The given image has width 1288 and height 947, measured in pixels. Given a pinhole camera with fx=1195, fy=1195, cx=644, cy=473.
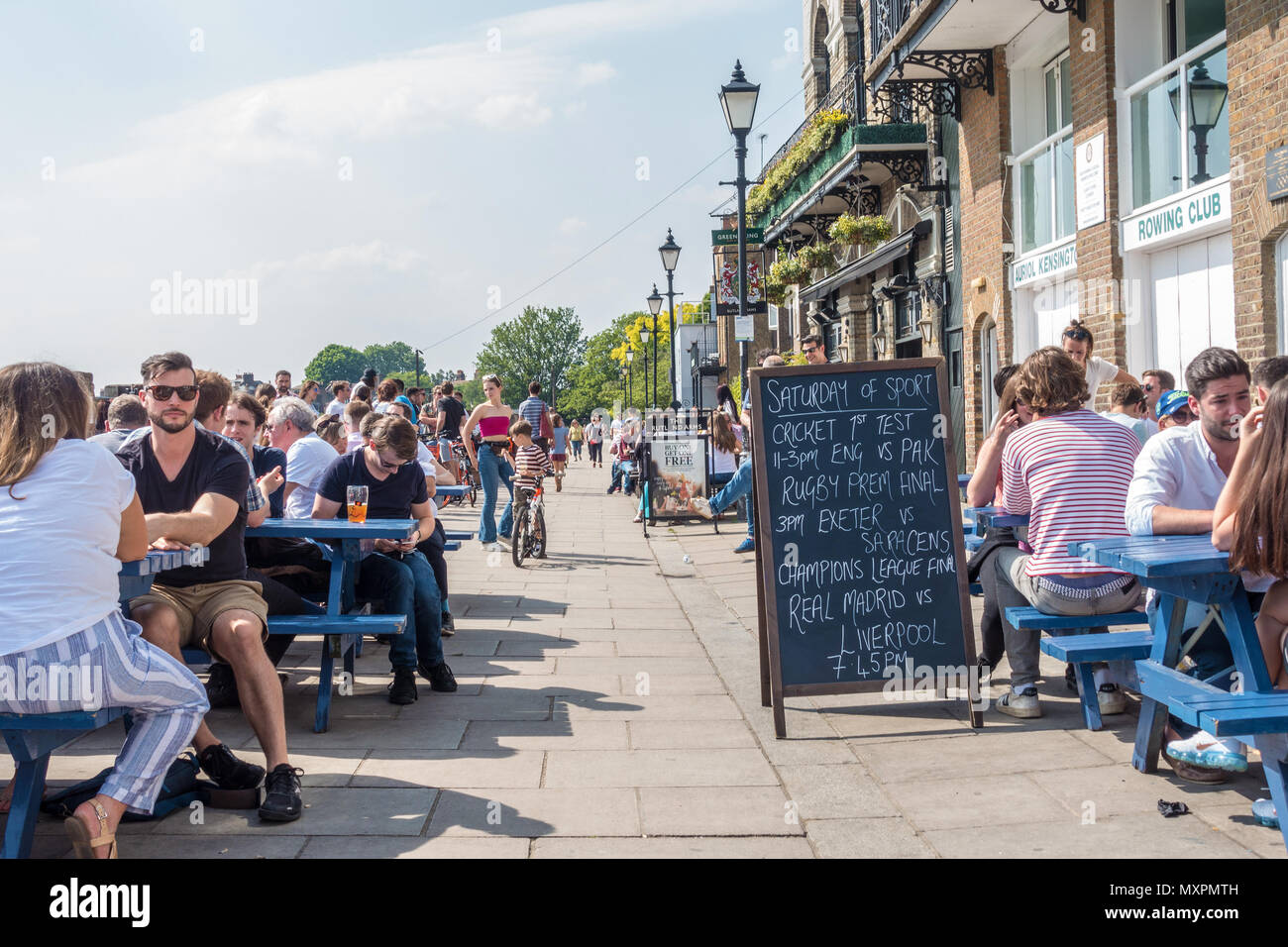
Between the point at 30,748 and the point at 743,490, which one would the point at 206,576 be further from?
the point at 743,490

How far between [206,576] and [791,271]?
61.8 ft

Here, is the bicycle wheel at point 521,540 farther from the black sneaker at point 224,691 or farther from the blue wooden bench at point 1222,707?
the blue wooden bench at point 1222,707

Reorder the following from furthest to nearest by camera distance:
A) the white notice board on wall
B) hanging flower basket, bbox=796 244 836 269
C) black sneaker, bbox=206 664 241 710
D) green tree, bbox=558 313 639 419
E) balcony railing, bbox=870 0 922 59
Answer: green tree, bbox=558 313 639 419 → hanging flower basket, bbox=796 244 836 269 → balcony railing, bbox=870 0 922 59 → the white notice board on wall → black sneaker, bbox=206 664 241 710

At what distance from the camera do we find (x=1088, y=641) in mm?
4887

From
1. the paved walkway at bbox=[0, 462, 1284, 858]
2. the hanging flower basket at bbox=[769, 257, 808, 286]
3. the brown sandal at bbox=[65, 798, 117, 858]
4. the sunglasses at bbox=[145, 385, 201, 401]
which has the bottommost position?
the paved walkway at bbox=[0, 462, 1284, 858]

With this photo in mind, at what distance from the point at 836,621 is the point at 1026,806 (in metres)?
1.48

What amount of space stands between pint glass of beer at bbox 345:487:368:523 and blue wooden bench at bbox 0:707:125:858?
8.40 ft

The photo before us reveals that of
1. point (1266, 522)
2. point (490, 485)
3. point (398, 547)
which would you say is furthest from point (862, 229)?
point (1266, 522)

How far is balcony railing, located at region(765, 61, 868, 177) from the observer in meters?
20.9

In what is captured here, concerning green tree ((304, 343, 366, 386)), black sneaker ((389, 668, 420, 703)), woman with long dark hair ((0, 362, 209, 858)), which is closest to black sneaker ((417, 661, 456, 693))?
black sneaker ((389, 668, 420, 703))

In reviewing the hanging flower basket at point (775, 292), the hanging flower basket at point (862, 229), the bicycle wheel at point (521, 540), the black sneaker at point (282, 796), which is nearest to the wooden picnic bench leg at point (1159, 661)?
the black sneaker at point (282, 796)

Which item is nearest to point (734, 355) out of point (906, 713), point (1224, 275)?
point (1224, 275)

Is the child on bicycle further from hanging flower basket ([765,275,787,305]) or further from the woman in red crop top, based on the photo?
hanging flower basket ([765,275,787,305])
